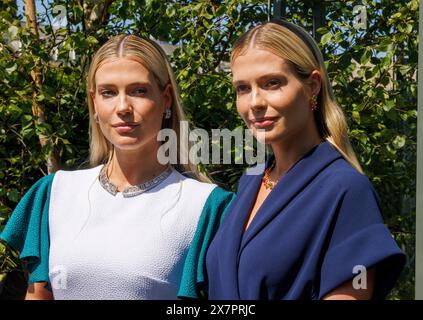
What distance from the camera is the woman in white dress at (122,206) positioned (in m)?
2.27

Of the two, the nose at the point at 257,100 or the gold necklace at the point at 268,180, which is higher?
the nose at the point at 257,100

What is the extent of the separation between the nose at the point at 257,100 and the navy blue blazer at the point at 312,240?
189mm

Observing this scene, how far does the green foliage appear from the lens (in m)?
3.72

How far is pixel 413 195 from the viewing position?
167 inches

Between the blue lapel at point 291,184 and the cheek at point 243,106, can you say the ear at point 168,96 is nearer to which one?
the cheek at point 243,106

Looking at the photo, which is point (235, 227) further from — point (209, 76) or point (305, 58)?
point (209, 76)

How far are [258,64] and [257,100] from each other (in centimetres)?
10

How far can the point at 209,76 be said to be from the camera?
377 centimetres

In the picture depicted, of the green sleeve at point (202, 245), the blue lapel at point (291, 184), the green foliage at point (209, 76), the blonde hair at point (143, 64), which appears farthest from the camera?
the green foliage at point (209, 76)

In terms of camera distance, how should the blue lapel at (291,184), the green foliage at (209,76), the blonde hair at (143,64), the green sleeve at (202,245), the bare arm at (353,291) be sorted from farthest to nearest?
the green foliage at (209,76)
the blonde hair at (143,64)
the green sleeve at (202,245)
the blue lapel at (291,184)
the bare arm at (353,291)

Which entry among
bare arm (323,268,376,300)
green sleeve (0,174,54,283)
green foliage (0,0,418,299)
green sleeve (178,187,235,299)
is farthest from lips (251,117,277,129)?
green foliage (0,0,418,299)

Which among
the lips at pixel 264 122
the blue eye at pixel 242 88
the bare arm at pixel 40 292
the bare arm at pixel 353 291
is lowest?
the bare arm at pixel 353 291

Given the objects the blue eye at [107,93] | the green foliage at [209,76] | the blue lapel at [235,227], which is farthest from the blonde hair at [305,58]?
the green foliage at [209,76]
